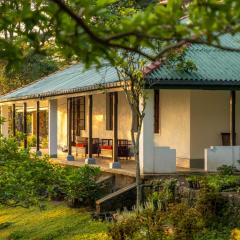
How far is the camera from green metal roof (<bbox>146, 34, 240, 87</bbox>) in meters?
15.2

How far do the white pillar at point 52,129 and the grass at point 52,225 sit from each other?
4.58 m

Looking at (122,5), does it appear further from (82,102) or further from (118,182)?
(82,102)

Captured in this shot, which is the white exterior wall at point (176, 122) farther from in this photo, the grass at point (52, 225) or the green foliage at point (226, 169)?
the grass at point (52, 225)

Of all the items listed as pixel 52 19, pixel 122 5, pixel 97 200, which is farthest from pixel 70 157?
pixel 52 19

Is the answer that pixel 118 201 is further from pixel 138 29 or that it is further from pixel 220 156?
pixel 138 29

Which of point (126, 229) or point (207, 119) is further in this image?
point (207, 119)

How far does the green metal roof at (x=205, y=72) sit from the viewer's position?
15.2m

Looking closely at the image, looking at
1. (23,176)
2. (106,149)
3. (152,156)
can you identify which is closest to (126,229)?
(23,176)

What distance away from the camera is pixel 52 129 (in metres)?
23.0

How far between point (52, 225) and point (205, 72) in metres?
5.70

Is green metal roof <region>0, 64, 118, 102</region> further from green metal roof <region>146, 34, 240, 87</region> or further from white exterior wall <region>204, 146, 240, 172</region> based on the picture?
white exterior wall <region>204, 146, 240, 172</region>

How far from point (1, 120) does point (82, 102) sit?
1458 cm

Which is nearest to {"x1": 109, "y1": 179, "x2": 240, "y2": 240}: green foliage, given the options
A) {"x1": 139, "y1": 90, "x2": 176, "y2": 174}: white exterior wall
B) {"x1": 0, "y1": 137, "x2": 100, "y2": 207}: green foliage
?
{"x1": 0, "y1": 137, "x2": 100, "y2": 207}: green foliage

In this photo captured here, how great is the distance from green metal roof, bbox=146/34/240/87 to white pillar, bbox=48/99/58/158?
7410 millimetres
